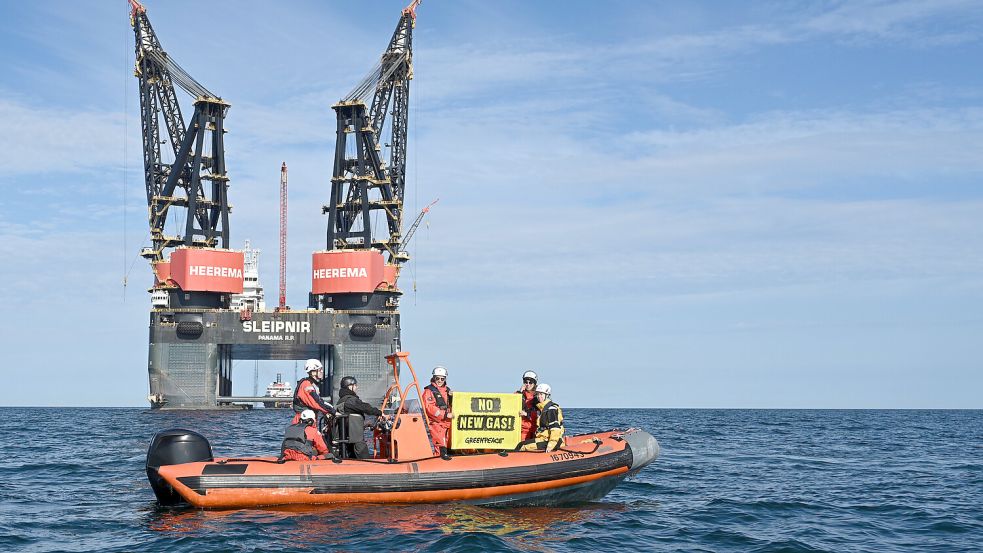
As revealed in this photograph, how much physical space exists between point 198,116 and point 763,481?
6047cm

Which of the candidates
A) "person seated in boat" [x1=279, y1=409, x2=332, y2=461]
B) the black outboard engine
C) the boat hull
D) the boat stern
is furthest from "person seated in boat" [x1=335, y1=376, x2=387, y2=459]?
the boat stern

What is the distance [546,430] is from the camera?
16.9m

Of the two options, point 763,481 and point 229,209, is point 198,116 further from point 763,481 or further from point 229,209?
point 763,481

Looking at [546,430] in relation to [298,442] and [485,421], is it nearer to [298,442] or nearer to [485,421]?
[485,421]

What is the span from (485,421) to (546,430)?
1.11 m

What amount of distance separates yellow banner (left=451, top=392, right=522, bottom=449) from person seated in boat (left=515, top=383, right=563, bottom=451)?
0.34 m

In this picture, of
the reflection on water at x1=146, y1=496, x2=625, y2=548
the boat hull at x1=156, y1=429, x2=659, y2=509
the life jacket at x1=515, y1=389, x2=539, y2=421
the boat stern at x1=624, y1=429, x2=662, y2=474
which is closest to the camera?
the reflection on water at x1=146, y1=496, x2=625, y2=548

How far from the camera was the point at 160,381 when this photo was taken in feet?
225

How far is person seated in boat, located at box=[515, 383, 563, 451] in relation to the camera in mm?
16844

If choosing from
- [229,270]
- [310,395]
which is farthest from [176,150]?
[310,395]

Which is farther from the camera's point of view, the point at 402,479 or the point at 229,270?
the point at 229,270

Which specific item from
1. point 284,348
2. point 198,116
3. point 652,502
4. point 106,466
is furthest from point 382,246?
point 652,502

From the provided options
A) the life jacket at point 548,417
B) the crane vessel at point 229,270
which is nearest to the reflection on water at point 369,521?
the life jacket at point 548,417

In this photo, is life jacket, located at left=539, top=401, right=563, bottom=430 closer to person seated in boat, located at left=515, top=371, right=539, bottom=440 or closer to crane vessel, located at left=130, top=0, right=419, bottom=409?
person seated in boat, located at left=515, top=371, right=539, bottom=440
